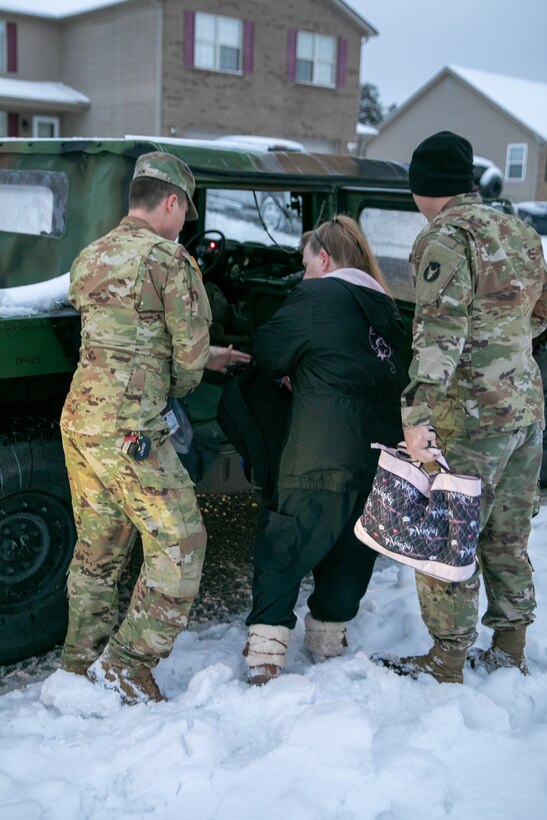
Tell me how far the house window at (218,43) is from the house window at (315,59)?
178 centimetres

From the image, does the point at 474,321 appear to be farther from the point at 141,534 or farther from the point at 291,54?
the point at 291,54

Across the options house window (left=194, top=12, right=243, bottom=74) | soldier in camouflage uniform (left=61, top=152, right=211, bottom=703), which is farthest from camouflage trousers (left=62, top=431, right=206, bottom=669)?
house window (left=194, top=12, right=243, bottom=74)

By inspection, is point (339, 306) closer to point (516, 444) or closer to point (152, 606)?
point (516, 444)

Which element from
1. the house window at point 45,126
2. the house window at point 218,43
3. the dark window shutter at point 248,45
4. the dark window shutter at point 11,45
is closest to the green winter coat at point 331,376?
the house window at point 218,43

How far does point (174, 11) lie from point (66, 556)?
20368mm

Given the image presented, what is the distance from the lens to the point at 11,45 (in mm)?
22734

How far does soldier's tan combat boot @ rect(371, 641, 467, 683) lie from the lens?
3061mm

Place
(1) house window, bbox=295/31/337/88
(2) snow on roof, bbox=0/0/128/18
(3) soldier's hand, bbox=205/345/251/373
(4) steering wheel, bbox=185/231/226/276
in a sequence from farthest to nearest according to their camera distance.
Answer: (1) house window, bbox=295/31/337/88 → (2) snow on roof, bbox=0/0/128/18 → (4) steering wheel, bbox=185/231/226/276 → (3) soldier's hand, bbox=205/345/251/373

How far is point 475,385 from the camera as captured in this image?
2.88 meters

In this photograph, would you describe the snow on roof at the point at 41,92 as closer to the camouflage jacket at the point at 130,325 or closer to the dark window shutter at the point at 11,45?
the dark window shutter at the point at 11,45

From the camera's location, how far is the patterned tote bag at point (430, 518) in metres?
2.72

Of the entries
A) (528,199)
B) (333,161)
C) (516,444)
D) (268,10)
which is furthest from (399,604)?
(528,199)

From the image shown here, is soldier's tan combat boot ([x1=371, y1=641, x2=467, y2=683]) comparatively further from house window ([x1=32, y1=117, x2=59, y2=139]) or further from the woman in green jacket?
house window ([x1=32, y1=117, x2=59, y2=139])

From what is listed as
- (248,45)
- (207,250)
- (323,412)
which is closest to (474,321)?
(323,412)
